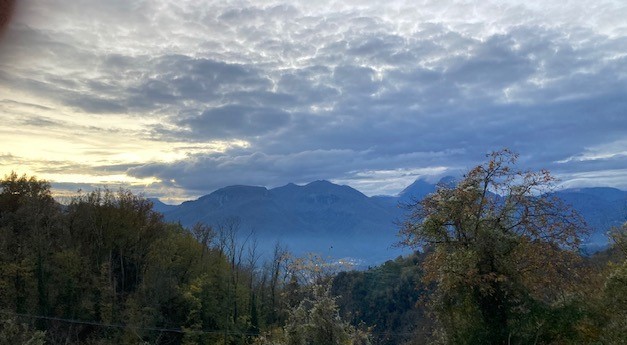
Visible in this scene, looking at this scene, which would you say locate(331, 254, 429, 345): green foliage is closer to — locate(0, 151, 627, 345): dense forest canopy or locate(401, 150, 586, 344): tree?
locate(0, 151, 627, 345): dense forest canopy

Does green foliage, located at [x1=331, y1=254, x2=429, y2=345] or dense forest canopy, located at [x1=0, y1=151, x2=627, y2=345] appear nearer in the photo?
dense forest canopy, located at [x1=0, y1=151, x2=627, y2=345]

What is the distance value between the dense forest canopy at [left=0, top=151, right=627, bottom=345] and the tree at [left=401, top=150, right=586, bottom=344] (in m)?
0.05

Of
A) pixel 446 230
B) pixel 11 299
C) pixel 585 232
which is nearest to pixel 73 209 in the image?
pixel 11 299

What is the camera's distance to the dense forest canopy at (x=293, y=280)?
18812 mm

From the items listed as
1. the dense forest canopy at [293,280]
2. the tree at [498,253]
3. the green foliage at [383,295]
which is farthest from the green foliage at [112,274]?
the tree at [498,253]

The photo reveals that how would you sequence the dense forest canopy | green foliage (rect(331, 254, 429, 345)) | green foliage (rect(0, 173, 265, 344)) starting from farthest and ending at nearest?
green foliage (rect(331, 254, 429, 345)) → green foliage (rect(0, 173, 265, 344)) → the dense forest canopy

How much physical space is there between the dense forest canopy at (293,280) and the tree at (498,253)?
53 millimetres

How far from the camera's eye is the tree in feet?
62.5

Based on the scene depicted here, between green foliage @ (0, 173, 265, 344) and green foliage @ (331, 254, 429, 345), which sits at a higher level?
green foliage @ (0, 173, 265, 344)

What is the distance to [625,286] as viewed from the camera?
55.9 feet

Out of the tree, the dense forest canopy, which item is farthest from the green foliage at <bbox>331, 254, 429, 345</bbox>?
the tree

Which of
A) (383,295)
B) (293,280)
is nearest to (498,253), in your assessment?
(293,280)

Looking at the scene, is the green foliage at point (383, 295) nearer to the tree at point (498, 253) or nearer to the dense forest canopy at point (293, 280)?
the dense forest canopy at point (293, 280)

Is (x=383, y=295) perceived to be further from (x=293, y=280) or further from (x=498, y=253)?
(x=498, y=253)
